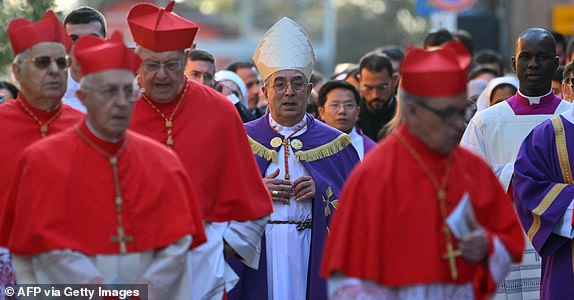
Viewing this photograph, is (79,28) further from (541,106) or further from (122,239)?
(541,106)

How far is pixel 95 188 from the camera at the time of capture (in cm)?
666

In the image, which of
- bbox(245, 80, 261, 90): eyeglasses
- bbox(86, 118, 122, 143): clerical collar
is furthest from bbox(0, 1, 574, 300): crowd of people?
bbox(245, 80, 261, 90): eyeglasses

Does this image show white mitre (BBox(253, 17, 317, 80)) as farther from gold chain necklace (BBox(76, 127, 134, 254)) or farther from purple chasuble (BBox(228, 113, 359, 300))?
gold chain necklace (BBox(76, 127, 134, 254))

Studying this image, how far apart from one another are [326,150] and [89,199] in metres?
3.09

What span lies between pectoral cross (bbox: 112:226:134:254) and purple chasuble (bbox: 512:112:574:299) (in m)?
3.18

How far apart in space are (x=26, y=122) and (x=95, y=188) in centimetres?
132

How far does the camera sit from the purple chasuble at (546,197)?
28.6 ft

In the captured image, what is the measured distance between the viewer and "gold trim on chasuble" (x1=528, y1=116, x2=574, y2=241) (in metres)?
8.67

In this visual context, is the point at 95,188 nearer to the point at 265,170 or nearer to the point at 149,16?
the point at 149,16

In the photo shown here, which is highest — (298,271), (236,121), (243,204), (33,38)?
(33,38)

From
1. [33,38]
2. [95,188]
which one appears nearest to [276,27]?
[33,38]

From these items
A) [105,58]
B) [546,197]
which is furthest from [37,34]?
[546,197]

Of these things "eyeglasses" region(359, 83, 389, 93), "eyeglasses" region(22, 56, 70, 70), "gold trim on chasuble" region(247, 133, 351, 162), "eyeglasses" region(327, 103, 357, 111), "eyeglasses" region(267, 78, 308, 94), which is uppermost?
"eyeglasses" region(22, 56, 70, 70)

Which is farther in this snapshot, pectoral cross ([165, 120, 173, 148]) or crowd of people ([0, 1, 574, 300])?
pectoral cross ([165, 120, 173, 148])
